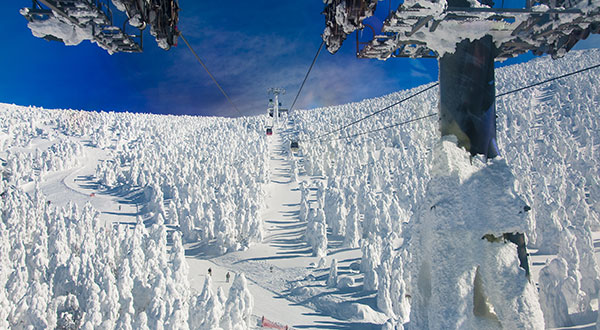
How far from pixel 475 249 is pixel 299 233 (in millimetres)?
49154

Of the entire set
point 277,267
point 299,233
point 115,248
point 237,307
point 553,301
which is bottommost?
point 237,307

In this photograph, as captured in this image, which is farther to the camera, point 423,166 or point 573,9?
point 423,166

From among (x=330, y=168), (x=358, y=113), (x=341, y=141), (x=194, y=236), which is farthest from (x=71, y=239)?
(x=358, y=113)

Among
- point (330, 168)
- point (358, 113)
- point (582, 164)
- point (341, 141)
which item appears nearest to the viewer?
point (582, 164)

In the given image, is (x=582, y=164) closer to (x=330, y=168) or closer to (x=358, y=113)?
(x=330, y=168)

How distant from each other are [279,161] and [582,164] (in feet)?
210

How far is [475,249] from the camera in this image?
4.68m

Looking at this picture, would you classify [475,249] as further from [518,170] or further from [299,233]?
[518,170]

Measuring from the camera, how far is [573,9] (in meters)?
4.13

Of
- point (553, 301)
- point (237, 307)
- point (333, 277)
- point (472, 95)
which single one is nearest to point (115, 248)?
point (237, 307)

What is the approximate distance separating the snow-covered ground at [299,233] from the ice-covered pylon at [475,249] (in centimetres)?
3

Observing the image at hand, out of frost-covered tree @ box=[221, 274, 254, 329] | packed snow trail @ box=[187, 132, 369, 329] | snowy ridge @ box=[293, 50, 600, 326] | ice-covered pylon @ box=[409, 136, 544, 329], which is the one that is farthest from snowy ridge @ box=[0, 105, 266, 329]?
ice-covered pylon @ box=[409, 136, 544, 329]

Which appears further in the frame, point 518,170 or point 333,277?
point 518,170

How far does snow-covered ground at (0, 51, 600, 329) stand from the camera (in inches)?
205
